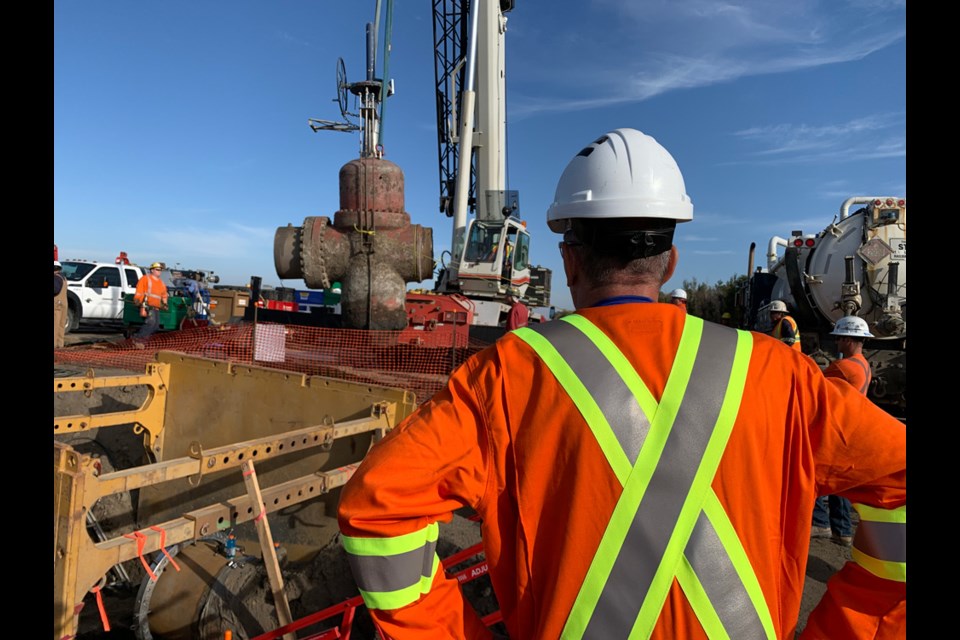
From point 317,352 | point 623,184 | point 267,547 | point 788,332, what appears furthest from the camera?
point 317,352

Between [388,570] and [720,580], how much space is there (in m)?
0.66

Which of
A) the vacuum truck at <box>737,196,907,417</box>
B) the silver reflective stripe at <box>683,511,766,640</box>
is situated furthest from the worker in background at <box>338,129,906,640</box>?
the vacuum truck at <box>737,196,907,417</box>

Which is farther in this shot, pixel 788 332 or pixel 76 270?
pixel 76 270

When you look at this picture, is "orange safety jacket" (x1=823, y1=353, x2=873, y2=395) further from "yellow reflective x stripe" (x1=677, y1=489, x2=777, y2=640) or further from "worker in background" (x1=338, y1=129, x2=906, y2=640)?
"yellow reflective x stripe" (x1=677, y1=489, x2=777, y2=640)

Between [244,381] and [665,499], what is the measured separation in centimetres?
469

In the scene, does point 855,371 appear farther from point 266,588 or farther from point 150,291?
point 150,291

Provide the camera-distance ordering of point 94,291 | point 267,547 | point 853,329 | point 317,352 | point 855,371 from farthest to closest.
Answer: point 94,291, point 317,352, point 853,329, point 855,371, point 267,547

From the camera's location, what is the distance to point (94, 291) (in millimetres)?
15773

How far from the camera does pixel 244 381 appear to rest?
518cm

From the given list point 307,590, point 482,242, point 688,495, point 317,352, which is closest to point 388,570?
point 688,495

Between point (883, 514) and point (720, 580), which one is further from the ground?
point (883, 514)
